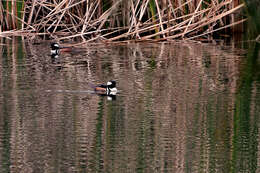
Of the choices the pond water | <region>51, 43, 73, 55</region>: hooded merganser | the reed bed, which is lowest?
the pond water

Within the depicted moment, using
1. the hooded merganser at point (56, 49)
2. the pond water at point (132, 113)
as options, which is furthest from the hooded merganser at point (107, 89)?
the hooded merganser at point (56, 49)

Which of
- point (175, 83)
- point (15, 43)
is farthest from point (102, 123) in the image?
point (15, 43)

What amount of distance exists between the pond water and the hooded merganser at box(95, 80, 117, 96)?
0.10 metres

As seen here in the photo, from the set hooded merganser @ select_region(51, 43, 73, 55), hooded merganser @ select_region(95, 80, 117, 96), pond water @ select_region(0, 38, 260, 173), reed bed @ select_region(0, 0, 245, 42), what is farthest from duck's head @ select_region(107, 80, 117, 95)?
reed bed @ select_region(0, 0, 245, 42)

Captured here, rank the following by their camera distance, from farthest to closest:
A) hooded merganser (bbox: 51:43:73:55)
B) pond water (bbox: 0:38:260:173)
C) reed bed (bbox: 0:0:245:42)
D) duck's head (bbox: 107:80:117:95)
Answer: reed bed (bbox: 0:0:245:42), hooded merganser (bbox: 51:43:73:55), duck's head (bbox: 107:80:117:95), pond water (bbox: 0:38:260:173)

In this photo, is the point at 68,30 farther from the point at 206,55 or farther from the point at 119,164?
the point at 119,164

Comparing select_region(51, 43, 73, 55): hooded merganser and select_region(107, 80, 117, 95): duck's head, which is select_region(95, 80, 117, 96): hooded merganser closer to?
select_region(107, 80, 117, 95): duck's head

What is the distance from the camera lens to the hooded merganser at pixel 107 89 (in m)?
9.38

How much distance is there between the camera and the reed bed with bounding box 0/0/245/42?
14.7 meters

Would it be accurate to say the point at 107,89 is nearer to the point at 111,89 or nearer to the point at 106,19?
the point at 111,89

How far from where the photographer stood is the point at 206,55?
1352cm

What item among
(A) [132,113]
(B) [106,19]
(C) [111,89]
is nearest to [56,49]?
(B) [106,19]

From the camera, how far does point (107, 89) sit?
30.8 feet

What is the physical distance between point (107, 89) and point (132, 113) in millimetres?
1226
